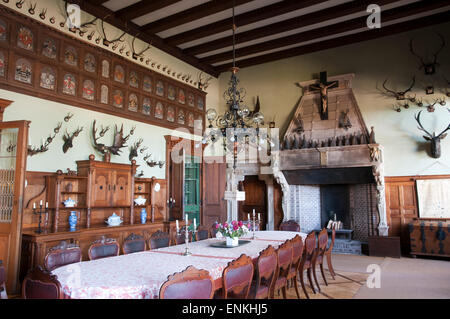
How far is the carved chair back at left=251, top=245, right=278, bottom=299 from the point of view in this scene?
315cm

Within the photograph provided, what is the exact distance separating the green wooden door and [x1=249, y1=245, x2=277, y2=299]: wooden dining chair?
5.59m

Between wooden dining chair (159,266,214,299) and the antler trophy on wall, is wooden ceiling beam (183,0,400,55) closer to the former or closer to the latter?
the antler trophy on wall

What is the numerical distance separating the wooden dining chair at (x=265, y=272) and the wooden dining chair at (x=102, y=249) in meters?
1.66

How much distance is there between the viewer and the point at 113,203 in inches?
260

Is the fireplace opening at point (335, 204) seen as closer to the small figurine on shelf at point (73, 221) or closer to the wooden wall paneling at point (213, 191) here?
the wooden wall paneling at point (213, 191)

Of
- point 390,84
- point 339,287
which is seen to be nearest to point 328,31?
point 390,84

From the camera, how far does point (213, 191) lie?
9.27m

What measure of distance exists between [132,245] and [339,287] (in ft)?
10.5

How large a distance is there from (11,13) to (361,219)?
8.55m

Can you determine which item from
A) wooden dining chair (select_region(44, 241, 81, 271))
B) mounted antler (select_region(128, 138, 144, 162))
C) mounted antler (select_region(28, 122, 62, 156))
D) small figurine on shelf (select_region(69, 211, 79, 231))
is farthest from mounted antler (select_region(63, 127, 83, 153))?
wooden dining chair (select_region(44, 241, 81, 271))

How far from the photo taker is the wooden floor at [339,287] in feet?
15.6

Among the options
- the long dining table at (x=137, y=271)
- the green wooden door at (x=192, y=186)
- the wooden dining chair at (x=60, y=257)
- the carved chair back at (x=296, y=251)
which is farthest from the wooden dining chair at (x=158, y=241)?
the green wooden door at (x=192, y=186)

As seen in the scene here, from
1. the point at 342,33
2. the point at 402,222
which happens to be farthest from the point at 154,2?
the point at 402,222

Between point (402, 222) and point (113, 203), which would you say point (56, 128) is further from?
point (402, 222)
